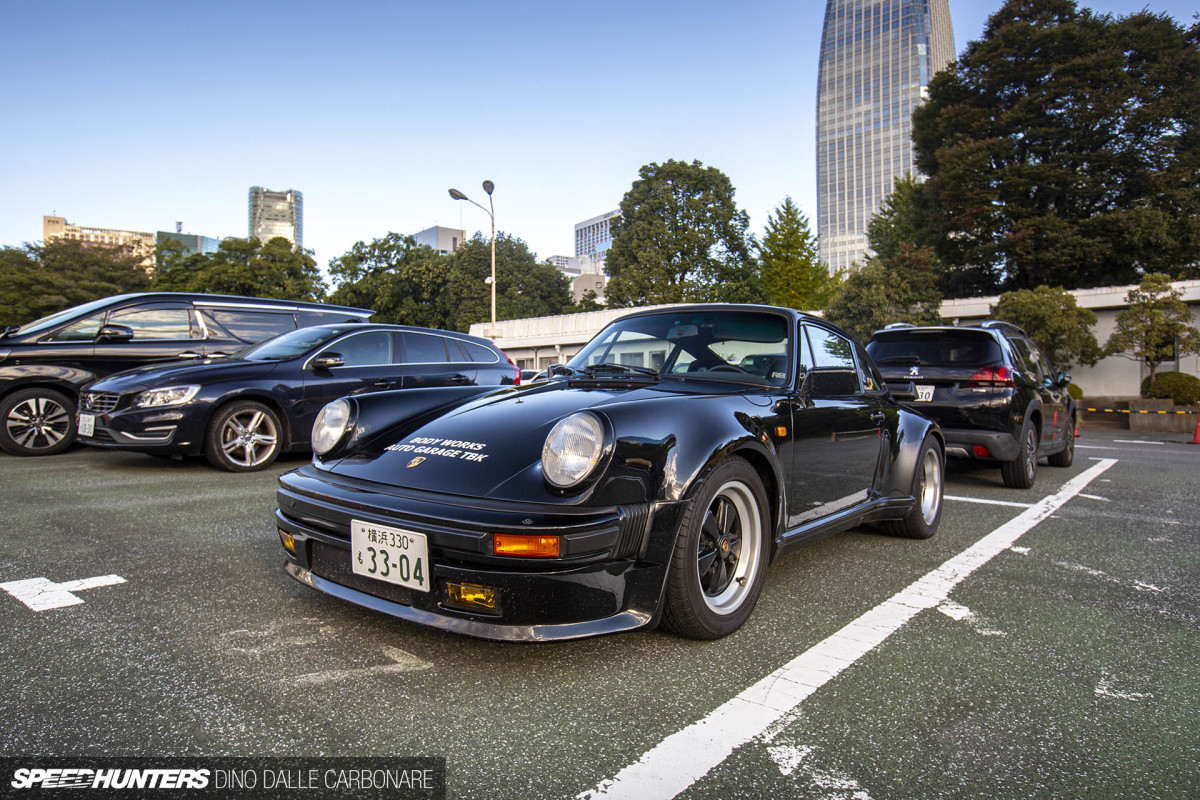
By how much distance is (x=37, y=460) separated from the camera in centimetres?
660

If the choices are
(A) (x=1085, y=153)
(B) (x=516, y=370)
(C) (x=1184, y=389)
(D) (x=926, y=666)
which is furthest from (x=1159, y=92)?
(D) (x=926, y=666)

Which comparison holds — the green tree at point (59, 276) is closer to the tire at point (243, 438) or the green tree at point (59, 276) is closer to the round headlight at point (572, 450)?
the tire at point (243, 438)

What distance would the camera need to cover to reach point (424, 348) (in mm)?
7109

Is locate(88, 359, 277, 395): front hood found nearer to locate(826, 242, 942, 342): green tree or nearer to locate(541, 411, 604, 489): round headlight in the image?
locate(541, 411, 604, 489): round headlight

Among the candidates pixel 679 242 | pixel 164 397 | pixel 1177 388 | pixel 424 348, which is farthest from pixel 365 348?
pixel 679 242

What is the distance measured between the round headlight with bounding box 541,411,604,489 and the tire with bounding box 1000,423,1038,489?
530cm

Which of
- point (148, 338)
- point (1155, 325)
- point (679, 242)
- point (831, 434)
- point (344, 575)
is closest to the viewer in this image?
point (344, 575)

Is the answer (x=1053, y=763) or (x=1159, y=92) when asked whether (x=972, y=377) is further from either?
(x=1159, y=92)

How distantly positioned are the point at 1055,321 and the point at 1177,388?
366 cm

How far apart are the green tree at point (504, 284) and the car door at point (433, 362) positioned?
160ft

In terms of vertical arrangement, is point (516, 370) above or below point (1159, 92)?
below

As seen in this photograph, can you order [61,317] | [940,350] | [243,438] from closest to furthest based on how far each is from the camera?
1. [243,438]
2. [940,350]
3. [61,317]

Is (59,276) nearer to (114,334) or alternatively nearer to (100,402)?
(114,334)

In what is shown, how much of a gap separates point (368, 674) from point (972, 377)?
5742mm
